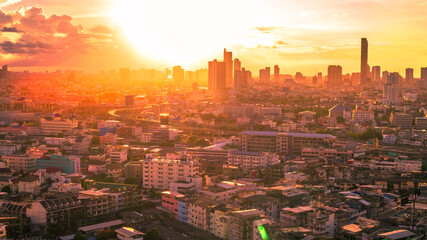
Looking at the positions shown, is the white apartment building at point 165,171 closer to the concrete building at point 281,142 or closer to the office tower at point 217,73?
the concrete building at point 281,142

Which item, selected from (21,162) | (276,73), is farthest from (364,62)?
(21,162)

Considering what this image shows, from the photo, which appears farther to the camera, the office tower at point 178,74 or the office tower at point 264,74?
the office tower at point 264,74

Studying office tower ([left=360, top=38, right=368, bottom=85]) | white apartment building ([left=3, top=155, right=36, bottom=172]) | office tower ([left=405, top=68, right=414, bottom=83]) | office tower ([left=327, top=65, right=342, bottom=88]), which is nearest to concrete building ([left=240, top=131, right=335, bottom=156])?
white apartment building ([left=3, top=155, right=36, bottom=172])

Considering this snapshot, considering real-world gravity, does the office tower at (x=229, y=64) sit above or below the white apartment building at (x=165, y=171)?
above

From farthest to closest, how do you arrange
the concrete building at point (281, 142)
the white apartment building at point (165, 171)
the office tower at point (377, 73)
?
1. the office tower at point (377, 73)
2. the concrete building at point (281, 142)
3. the white apartment building at point (165, 171)

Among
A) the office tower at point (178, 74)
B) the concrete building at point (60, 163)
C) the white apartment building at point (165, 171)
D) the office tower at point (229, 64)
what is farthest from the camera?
the office tower at point (178, 74)

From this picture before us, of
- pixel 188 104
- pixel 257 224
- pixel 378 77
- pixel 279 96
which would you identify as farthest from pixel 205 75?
pixel 257 224

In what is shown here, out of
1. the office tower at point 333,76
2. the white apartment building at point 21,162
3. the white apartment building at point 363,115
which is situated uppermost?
the office tower at point 333,76

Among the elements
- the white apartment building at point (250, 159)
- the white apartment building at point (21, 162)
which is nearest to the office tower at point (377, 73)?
the white apartment building at point (250, 159)
